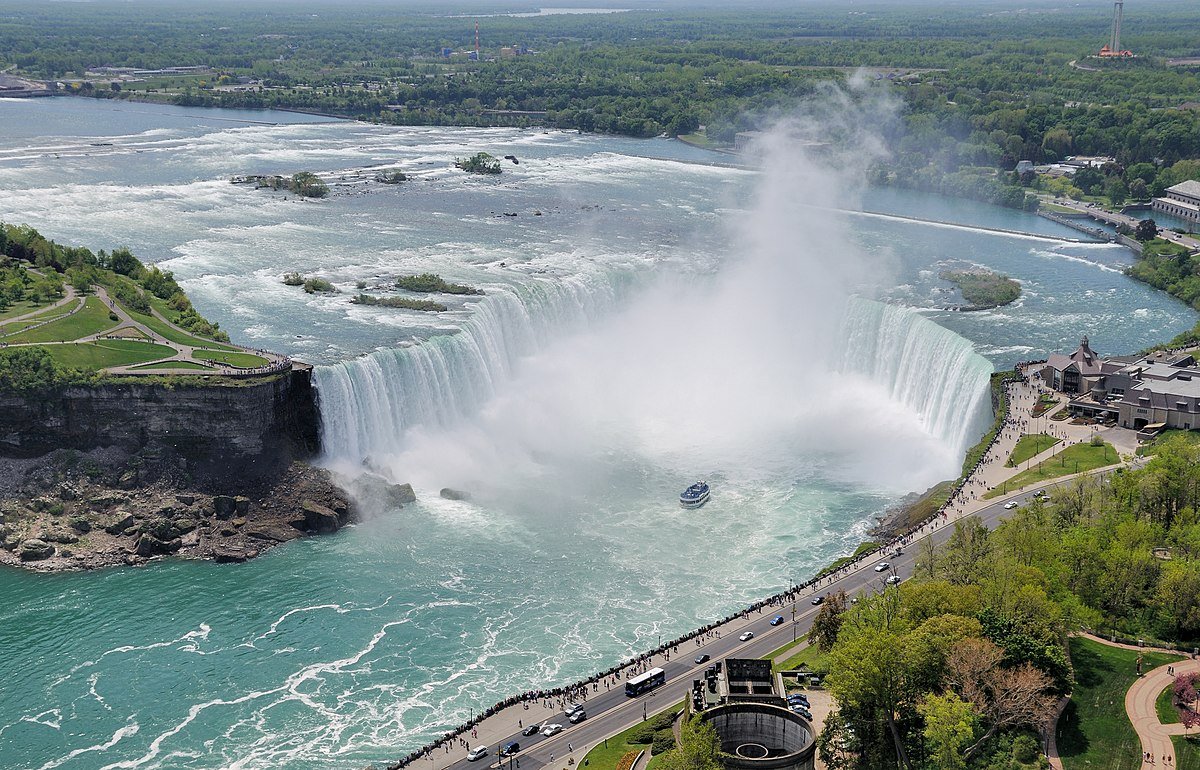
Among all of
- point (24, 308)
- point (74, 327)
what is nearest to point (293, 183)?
point (24, 308)

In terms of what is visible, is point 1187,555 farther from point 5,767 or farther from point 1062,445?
point 5,767

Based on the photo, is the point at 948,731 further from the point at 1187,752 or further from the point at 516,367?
the point at 516,367

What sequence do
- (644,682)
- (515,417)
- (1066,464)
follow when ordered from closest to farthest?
(644,682) → (1066,464) → (515,417)

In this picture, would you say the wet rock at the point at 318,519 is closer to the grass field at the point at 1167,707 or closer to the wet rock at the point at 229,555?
the wet rock at the point at 229,555

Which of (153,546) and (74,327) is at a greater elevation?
(74,327)

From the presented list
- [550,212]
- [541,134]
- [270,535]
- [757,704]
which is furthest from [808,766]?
[541,134]
